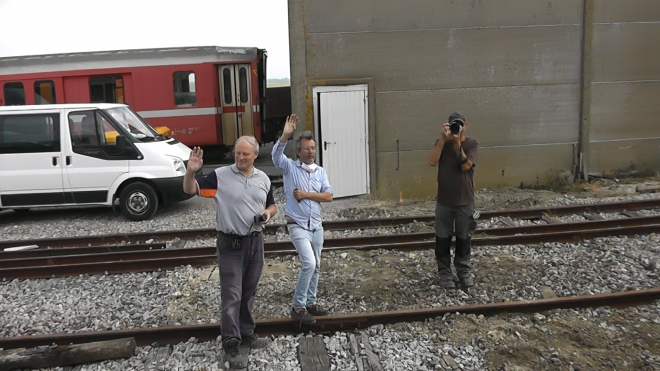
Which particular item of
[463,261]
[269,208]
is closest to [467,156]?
[463,261]

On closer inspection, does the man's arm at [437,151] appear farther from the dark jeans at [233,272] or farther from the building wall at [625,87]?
the building wall at [625,87]

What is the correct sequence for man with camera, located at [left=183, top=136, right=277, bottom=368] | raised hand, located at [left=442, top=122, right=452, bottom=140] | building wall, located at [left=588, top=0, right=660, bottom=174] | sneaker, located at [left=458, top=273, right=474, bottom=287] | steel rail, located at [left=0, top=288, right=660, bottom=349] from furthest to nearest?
building wall, located at [left=588, top=0, right=660, bottom=174], sneaker, located at [left=458, top=273, right=474, bottom=287], raised hand, located at [left=442, top=122, right=452, bottom=140], steel rail, located at [left=0, top=288, right=660, bottom=349], man with camera, located at [left=183, top=136, right=277, bottom=368]

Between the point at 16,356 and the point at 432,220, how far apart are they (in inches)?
247

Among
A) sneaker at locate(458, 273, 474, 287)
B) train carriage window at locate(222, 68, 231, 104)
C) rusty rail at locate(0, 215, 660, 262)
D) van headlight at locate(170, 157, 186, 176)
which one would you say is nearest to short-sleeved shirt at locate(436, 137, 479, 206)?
sneaker at locate(458, 273, 474, 287)

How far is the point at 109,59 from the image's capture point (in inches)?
592

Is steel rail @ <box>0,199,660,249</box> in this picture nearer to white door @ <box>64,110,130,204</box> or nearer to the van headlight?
white door @ <box>64,110,130,204</box>

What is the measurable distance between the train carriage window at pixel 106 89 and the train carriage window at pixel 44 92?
3.73ft

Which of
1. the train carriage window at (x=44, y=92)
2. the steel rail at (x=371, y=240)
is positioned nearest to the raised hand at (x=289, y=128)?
the steel rail at (x=371, y=240)

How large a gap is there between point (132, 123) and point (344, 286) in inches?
233

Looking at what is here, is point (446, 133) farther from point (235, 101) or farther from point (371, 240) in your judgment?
point (235, 101)

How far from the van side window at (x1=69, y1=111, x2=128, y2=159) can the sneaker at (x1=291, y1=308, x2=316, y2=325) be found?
19.7 ft

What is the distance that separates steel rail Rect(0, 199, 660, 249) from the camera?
8.60 m

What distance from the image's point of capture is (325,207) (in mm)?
10766

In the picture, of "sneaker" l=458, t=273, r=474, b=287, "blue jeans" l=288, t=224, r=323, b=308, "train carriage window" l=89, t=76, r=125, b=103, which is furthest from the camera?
"train carriage window" l=89, t=76, r=125, b=103
